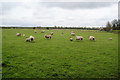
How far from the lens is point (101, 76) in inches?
223

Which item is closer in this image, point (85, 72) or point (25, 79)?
point (25, 79)

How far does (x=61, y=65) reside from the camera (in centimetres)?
710

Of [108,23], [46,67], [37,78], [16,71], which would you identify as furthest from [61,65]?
[108,23]

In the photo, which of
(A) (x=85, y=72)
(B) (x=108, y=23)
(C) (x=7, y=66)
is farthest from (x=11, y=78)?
(B) (x=108, y=23)

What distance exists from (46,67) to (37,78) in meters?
1.41

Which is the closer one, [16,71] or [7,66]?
[16,71]

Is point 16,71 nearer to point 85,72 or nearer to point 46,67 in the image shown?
point 46,67

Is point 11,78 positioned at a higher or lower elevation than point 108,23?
lower

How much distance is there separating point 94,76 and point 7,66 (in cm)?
487

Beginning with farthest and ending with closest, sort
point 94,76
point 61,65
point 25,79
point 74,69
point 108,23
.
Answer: point 108,23
point 61,65
point 74,69
point 94,76
point 25,79

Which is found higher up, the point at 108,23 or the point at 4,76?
the point at 108,23

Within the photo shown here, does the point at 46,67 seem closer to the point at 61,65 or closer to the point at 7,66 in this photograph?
the point at 61,65

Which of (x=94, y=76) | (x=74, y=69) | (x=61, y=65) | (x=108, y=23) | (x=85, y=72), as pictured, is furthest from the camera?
(x=108, y=23)

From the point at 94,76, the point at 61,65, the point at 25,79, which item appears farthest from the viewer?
the point at 61,65
